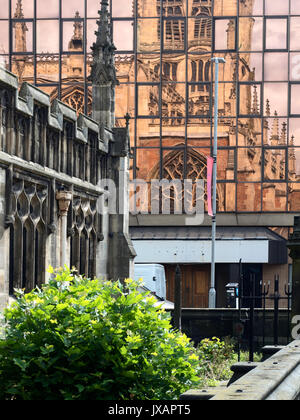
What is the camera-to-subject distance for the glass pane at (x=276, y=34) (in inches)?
2076

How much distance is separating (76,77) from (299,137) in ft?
40.8

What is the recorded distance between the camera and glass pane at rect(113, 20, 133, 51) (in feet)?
174

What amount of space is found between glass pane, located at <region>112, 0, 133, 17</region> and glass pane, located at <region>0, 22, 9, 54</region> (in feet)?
19.3

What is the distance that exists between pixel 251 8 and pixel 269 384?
156 ft

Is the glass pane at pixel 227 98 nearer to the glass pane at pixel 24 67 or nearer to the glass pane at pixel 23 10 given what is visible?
the glass pane at pixel 24 67

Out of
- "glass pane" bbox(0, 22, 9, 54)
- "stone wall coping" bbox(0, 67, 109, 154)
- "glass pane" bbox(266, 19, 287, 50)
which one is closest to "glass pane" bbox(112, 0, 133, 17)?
"glass pane" bbox(0, 22, 9, 54)

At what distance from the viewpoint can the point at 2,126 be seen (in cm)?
2070

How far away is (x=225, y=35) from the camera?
173ft

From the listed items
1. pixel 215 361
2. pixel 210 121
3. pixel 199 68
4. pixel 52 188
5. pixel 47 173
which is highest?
pixel 199 68

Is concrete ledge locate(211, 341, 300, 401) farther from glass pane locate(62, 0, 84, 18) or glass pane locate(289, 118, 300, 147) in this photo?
glass pane locate(62, 0, 84, 18)

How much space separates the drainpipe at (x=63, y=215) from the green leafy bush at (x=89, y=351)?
475 inches

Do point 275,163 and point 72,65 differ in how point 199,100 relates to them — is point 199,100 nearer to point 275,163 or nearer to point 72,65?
point 275,163

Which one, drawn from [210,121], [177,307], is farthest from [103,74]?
[210,121]

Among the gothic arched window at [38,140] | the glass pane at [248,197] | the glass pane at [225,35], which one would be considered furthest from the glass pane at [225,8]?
the gothic arched window at [38,140]
